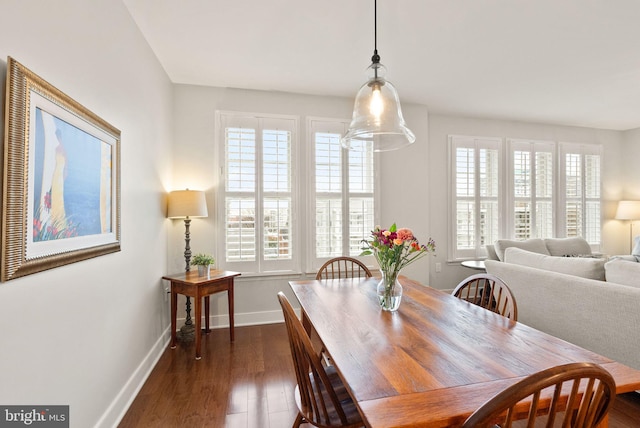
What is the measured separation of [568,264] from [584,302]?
0.38 meters

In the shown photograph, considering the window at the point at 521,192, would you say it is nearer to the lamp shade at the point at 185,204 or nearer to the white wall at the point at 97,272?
the lamp shade at the point at 185,204

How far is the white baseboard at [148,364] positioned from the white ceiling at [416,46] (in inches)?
100.0

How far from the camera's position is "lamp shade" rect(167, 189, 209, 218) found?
2.92 metres

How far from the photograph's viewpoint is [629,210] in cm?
497

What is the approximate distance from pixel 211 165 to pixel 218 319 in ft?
5.52

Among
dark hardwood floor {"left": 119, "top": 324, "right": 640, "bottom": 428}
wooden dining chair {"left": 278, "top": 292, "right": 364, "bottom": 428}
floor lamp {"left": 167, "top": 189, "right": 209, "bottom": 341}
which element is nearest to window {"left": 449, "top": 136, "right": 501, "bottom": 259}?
dark hardwood floor {"left": 119, "top": 324, "right": 640, "bottom": 428}

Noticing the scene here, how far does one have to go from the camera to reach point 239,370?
2477 millimetres

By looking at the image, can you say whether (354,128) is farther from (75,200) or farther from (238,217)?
(238,217)

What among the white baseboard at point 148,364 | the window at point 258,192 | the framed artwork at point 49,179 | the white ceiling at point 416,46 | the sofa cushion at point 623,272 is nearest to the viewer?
the framed artwork at point 49,179

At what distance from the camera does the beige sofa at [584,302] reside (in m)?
1.90

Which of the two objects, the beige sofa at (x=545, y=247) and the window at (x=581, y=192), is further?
the window at (x=581, y=192)

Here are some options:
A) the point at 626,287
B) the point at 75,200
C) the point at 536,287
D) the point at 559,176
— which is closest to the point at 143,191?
the point at 75,200

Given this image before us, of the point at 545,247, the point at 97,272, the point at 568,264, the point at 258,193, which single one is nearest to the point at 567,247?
the point at 545,247

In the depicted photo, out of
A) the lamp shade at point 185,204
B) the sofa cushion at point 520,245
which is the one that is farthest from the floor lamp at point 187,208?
the sofa cushion at point 520,245
